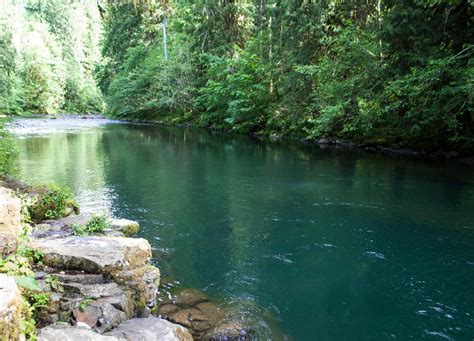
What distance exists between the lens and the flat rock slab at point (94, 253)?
529 cm

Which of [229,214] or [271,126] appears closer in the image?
[229,214]

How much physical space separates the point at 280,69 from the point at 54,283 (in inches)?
817

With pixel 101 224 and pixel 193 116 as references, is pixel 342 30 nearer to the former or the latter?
pixel 101 224

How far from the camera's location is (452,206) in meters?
10.2

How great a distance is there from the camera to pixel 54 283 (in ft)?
15.5

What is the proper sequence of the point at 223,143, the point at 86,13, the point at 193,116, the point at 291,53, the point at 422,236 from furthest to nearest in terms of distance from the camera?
the point at 86,13, the point at 193,116, the point at 223,143, the point at 291,53, the point at 422,236

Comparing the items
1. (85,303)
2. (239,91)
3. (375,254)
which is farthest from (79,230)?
(239,91)

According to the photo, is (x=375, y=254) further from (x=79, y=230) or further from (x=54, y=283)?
(x=54, y=283)

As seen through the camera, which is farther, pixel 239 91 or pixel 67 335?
pixel 239 91

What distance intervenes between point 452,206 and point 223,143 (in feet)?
50.2

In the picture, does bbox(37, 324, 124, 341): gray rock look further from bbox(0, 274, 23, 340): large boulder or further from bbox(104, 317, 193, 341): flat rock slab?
bbox(0, 274, 23, 340): large boulder

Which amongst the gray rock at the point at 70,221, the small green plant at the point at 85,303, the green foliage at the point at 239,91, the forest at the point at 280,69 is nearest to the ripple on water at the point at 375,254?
the small green plant at the point at 85,303

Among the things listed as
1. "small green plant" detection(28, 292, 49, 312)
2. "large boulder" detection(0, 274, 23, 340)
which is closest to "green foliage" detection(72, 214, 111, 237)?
"small green plant" detection(28, 292, 49, 312)

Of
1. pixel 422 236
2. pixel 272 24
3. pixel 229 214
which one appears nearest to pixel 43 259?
pixel 229 214
